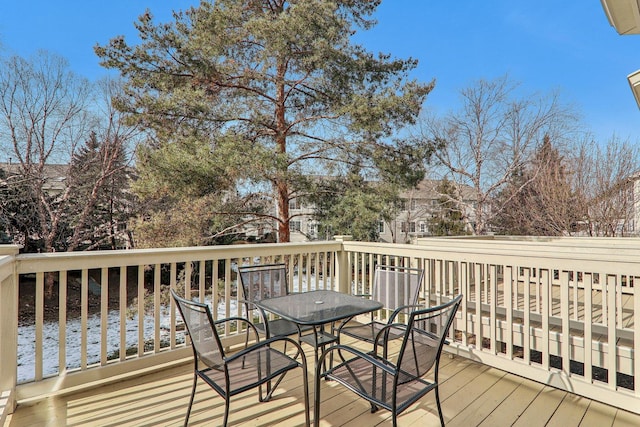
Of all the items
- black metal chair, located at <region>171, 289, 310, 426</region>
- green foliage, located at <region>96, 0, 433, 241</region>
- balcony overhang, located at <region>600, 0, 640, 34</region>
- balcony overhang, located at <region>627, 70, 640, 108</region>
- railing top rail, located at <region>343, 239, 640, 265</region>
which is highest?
green foliage, located at <region>96, 0, 433, 241</region>

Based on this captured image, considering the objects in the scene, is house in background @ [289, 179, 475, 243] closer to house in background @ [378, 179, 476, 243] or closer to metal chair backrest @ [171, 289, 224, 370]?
house in background @ [378, 179, 476, 243]

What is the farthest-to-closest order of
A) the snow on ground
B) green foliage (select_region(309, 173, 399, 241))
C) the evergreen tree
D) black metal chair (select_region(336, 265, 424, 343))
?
the evergreen tree
green foliage (select_region(309, 173, 399, 241))
the snow on ground
black metal chair (select_region(336, 265, 424, 343))

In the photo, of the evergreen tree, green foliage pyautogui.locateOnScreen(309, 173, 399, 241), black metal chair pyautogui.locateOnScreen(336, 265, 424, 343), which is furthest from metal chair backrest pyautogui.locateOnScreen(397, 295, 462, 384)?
the evergreen tree

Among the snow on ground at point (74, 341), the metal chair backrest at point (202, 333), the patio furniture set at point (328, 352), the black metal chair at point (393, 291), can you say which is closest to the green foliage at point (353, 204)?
the snow on ground at point (74, 341)

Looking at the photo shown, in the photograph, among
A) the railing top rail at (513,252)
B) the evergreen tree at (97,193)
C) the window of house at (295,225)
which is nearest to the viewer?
the railing top rail at (513,252)

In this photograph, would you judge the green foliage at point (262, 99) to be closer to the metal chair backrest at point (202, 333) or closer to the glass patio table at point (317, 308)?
the glass patio table at point (317, 308)

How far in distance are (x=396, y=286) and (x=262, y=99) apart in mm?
7157

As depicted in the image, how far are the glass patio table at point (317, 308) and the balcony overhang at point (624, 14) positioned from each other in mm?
2405

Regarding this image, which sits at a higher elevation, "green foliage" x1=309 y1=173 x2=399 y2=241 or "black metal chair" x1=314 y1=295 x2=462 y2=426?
"green foliage" x1=309 y1=173 x2=399 y2=241

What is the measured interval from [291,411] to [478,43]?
14250mm

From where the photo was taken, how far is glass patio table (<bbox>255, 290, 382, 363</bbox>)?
2265 millimetres

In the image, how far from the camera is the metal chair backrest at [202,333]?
1891 millimetres

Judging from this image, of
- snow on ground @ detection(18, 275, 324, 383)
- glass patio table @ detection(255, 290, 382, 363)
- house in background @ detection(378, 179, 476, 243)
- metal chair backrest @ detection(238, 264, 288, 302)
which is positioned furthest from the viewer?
house in background @ detection(378, 179, 476, 243)

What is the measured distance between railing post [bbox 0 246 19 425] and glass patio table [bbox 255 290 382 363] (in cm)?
158
